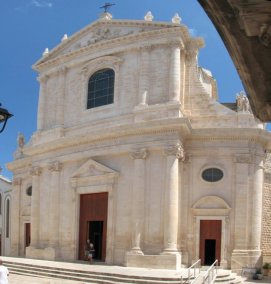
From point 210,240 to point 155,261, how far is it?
10.6 ft

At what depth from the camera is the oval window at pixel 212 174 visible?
24.5 meters

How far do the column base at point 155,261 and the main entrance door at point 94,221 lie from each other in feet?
9.60

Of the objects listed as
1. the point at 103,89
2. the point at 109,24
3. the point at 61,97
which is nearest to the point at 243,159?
the point at 103,89

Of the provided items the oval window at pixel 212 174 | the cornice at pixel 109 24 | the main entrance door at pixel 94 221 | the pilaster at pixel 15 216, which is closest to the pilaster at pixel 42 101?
the cornice at pixel 109 24

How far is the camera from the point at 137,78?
26.1 metres

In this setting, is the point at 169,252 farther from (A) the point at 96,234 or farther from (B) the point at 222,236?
(A) the point at 96,234

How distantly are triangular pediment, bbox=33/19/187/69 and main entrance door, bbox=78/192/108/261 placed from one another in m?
8.68

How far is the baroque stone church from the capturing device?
23.6 metres

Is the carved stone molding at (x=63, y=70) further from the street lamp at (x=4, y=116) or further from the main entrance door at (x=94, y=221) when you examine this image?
the street lamp at (x=4, y=116)

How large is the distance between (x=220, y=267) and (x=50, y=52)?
16.3 m

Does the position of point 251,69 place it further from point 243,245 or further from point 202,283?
point 243,245

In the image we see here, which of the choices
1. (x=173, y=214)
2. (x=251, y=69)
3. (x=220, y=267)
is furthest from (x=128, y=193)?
(x=251, y=69)

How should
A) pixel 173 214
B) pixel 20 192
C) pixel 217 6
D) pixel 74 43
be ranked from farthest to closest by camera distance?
pixel 20 192 < pixel 74 43 < pixel 173 214 < pixel 217 6

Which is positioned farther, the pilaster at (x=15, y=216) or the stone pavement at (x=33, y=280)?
the pilaster at (x=15, y=216)
